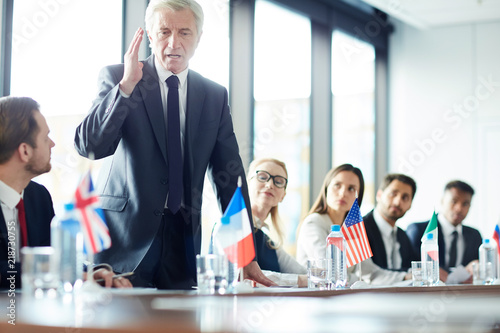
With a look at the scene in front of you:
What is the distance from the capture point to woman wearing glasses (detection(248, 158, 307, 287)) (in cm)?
371

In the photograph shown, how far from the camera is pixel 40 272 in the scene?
1.78 metres

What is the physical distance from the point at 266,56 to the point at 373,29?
2111mm

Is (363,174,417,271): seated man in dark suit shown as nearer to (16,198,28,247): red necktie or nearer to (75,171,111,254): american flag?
(16,198,28,247): red necktie

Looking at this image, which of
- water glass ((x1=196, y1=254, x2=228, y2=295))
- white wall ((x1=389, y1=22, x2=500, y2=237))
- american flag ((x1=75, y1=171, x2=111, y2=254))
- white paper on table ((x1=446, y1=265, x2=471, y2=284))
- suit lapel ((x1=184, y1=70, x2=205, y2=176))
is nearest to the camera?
american flag ((x1=75, y1=171, x2=111, y2=254))

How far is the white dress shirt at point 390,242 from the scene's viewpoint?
478cm

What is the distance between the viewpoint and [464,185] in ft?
17.7

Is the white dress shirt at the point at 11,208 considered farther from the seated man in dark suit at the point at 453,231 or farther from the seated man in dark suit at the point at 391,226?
the seated man in dark suit at the point at 453,231

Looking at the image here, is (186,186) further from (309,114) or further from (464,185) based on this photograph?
(309,114)

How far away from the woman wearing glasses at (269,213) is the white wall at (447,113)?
13.1 ft

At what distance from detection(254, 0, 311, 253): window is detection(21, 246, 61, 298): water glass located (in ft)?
13.3

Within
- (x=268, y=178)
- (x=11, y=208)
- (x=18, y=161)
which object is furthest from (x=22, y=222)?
(x=268, y=178)

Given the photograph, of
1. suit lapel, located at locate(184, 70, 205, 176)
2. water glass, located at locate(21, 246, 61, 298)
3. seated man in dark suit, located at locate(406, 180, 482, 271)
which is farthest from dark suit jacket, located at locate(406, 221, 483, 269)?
water glass, located at locate(21, 246, 61, 298)

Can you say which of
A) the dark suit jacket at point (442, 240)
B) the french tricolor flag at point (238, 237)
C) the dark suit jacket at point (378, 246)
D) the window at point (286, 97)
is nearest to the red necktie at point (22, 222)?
the french tricolor flag at point (238, 237)

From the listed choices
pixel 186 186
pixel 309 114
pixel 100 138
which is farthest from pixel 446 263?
pixel 100 138
